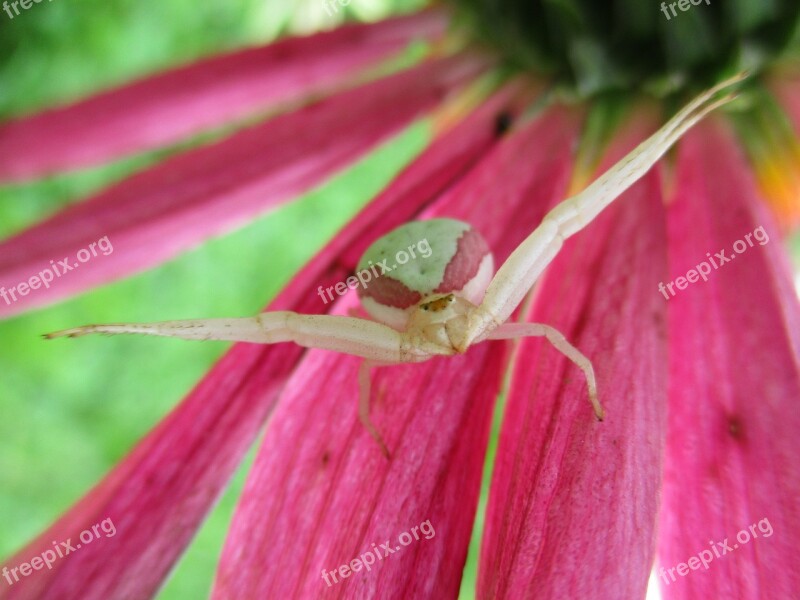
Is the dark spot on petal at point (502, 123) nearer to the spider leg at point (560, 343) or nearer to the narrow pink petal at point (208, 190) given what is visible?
the narrow pink petal at point (208, 190)

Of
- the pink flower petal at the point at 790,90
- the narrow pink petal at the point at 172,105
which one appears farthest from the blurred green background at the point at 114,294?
the pink flower petal at the point at 790,90

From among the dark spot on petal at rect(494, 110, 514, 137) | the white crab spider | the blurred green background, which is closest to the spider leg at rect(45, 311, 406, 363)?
the white crab spider

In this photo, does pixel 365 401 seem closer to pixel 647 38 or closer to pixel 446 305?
pixel 446 305

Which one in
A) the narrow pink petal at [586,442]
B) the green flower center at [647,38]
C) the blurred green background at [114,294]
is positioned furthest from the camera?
the blurred green background at [114,294]

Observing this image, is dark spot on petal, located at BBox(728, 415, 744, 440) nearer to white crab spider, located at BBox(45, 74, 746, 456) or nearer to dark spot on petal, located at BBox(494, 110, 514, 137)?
white crab spider, located at BBox(45, 74, 746, 456)

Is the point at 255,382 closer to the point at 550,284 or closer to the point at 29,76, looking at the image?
the point at 550,284

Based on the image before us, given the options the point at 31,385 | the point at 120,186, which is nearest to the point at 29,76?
the point at 31,385

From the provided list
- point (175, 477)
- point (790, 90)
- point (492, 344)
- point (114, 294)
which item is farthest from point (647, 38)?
point (114, 294)
